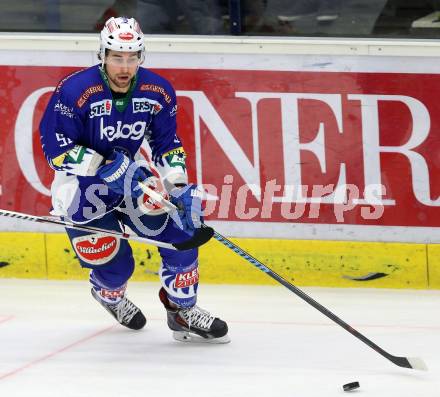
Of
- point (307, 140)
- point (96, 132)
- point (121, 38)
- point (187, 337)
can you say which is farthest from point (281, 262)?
point (121, 38)

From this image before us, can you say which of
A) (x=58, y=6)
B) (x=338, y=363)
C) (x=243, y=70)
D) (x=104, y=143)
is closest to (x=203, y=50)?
(x=243, y=70)

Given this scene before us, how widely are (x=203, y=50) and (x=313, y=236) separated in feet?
3.48

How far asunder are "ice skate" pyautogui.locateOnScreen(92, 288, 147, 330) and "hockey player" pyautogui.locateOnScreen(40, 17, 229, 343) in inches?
1.7

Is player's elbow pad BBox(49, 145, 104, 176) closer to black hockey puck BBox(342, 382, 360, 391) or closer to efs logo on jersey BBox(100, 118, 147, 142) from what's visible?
efs logo on jersey BBox(100, 118, 147, 142)

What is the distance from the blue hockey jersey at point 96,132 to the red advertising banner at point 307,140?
1145mm

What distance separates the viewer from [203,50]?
590 cm

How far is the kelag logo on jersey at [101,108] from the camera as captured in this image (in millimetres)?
4598

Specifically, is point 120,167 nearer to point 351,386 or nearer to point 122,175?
point 122,175

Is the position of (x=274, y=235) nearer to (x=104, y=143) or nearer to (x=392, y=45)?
(x=392, y=45)

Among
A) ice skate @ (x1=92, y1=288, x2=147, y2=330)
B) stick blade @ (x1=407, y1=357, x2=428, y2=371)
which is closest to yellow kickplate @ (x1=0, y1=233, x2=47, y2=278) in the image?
ice skate @ (x1=92, y1=288, x2=147, y2=330)

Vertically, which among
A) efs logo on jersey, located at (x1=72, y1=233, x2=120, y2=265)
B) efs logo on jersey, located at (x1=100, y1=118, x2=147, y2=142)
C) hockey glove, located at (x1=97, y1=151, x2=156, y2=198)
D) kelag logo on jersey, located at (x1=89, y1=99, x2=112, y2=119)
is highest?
kelag logo on jersey, located at (x1=89, y1=99, x2=112, y2=119)

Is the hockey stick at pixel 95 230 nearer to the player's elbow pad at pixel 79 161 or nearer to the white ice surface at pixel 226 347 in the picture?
the player's elbow pad at pixel 79 161

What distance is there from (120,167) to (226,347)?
0.86 metres

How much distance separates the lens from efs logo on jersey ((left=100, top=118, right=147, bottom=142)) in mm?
4648
